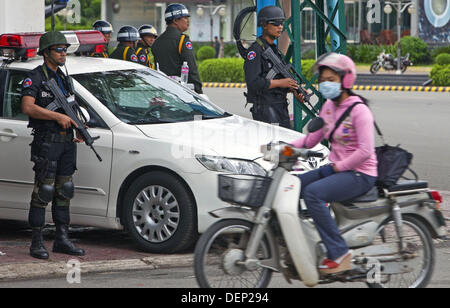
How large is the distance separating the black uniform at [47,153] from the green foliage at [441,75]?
2658cm

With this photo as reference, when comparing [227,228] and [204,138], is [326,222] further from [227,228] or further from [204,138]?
[204,138]

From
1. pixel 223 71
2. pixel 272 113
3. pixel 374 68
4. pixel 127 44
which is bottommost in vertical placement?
pixel 272 113

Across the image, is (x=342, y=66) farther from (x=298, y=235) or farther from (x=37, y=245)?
(x=37, y=245)

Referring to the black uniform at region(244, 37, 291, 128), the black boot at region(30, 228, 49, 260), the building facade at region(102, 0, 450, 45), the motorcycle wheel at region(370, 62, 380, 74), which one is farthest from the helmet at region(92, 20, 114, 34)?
the building facade at region(102, 0, 450, 45)

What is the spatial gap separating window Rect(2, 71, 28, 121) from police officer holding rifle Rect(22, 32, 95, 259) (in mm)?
822

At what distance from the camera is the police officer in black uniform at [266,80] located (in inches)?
368

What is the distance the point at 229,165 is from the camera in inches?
304

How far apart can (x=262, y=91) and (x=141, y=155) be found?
84.2 inches

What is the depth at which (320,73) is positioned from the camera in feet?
20.4

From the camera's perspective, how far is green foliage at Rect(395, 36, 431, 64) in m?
46.9

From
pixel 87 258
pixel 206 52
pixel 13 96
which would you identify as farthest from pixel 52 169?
pixel 206 52

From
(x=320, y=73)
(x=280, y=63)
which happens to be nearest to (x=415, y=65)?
(x=280, y=63)

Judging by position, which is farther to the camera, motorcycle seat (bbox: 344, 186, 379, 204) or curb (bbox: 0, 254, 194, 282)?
curb (bbox: 0, 254, 194, 282)

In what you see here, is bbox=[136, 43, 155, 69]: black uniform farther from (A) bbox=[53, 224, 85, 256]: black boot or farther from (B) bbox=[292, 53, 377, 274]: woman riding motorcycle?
(B) bbox=[292, 53, 377, 274]: woman riding motorcycle
